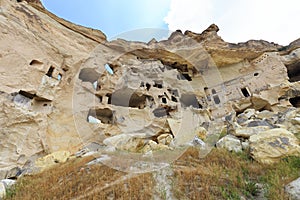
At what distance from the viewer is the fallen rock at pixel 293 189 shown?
2857mm

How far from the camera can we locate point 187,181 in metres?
3.83

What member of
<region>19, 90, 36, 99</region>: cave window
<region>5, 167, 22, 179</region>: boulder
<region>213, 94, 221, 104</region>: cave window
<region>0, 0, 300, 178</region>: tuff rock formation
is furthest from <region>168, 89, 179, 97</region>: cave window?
<region>5, 167, 22, 179</region>: boulder

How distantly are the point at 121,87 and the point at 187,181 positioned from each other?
12.0 meters

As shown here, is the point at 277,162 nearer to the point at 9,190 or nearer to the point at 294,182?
the point at 294,182

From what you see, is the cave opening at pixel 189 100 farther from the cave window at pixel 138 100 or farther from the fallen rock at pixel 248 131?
the fallen rock at pixel 248 131

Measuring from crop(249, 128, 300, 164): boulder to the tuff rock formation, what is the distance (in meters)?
0.60

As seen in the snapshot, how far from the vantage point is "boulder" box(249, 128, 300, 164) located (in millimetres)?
4328

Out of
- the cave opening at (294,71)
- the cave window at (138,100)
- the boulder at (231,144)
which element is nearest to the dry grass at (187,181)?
the boulder at (231,144)

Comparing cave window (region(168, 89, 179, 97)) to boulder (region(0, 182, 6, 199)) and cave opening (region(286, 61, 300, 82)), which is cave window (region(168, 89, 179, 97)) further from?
boulder (region(0, 182, 6, 199))

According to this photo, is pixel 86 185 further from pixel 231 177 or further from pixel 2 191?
pixel 231 177

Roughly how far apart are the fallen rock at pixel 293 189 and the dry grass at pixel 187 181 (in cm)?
10

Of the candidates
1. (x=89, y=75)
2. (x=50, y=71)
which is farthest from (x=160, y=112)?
(x=50, y=71)

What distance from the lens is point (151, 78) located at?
55.9 ft

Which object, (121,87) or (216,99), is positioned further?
(216,99)
